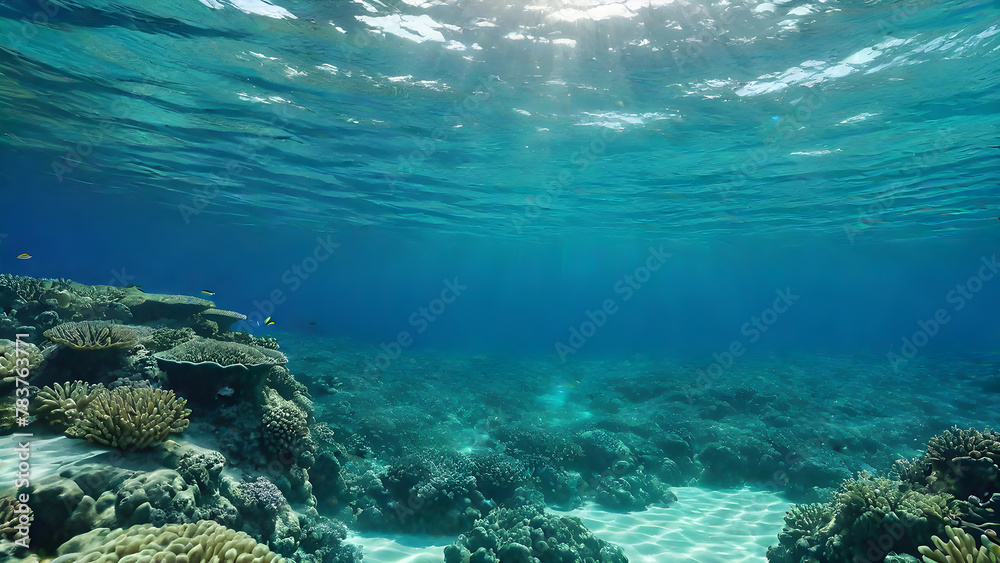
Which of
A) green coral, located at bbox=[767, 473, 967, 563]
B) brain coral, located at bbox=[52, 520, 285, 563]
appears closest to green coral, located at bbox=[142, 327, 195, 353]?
brain coral, located at bbox=[52, 520, 285, 563]

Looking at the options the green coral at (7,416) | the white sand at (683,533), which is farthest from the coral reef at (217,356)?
the white sand at (683,533)

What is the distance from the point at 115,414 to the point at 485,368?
2512 centimetres

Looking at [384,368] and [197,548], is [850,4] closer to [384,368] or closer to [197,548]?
[197,548]

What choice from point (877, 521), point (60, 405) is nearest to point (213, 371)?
point (60, 405)

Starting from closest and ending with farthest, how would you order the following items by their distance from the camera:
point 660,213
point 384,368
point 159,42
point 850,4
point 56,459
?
point 56,459, point 850,4, point 159,42, point 384,368, point 660,213

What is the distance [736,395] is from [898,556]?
54.9 feet

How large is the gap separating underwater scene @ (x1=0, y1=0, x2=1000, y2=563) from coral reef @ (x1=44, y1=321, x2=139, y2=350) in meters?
0.15

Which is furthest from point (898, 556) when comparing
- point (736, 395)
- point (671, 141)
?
point (736, 395)

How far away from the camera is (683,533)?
930 centimetres

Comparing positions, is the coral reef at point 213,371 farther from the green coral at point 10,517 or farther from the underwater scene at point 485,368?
the green coral at point 10,517

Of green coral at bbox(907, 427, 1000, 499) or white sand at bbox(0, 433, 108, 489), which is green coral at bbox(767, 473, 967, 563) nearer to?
green coral at bbox(907, 427, 1000, 499)

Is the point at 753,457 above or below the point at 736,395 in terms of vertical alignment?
below

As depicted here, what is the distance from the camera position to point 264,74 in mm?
13570

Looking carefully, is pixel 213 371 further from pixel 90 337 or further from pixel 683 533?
pixel 683 533
